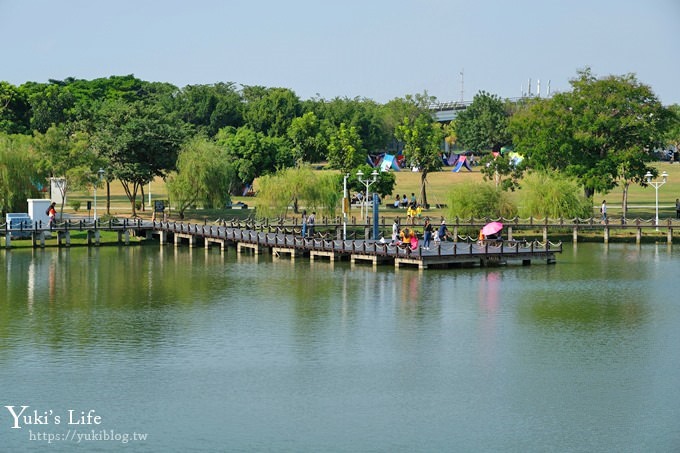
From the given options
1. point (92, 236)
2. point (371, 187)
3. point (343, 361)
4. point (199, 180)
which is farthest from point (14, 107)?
point (343, 361)

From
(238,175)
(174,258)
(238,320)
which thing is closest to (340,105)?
(238,175)

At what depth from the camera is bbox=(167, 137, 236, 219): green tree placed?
8481cm

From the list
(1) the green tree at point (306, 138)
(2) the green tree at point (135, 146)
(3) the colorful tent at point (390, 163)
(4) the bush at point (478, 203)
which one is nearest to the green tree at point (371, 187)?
(4) the bush at point (478, 203)

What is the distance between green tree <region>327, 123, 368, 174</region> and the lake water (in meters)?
52.3

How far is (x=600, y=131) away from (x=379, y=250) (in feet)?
106

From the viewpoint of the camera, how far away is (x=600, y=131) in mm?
86688

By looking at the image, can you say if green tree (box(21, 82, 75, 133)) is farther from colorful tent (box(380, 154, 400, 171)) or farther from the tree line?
colorful tent (box(380, 154, 400, 171))

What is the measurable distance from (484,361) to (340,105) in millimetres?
112047

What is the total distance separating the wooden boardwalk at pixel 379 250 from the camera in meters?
59.8

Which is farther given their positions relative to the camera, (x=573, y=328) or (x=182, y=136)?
(x=182, y=136)

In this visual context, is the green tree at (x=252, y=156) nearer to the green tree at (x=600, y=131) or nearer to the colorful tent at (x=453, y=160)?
the green tree at (x=600, y=131)

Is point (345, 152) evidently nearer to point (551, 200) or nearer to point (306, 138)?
point (306, 138)

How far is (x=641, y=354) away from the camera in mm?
38094

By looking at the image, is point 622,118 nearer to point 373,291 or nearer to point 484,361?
point 373,291
